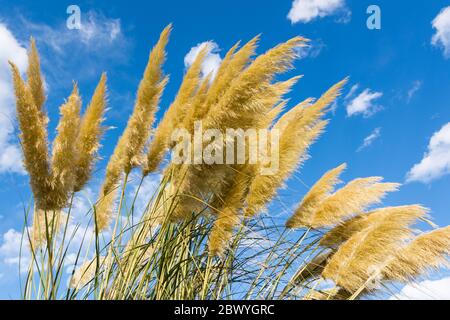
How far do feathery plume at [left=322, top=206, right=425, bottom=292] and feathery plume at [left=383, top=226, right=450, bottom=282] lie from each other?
0.13 m

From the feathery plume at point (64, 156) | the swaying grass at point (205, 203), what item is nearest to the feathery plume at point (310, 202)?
the swaying grass at point (205, 203)

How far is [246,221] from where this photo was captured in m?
3.24

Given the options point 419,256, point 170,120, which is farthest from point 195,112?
point 419,256

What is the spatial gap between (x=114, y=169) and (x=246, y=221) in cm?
88

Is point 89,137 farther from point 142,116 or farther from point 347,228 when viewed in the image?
point 347,228

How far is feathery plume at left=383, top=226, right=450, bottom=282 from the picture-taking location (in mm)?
3199

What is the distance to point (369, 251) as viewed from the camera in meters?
2.93

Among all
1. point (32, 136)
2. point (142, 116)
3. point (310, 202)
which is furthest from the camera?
→ point (310, 202)

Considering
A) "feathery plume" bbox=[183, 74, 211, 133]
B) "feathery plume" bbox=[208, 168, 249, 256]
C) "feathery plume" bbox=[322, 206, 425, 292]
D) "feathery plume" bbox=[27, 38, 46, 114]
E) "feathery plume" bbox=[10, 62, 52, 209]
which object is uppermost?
"feathery plume" bbox=[27, 38, 46, 114]

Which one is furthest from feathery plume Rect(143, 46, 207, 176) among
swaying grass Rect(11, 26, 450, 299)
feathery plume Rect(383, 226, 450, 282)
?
feathery plume Rect(383, 226, 450, 282)

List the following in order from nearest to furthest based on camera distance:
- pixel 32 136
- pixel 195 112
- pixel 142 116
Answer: pixel 32 136, pixel 195 112, pixel 142 116

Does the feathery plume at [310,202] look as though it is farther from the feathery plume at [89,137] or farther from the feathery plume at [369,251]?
the feathery plume at [89,137]

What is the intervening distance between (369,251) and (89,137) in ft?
5.62

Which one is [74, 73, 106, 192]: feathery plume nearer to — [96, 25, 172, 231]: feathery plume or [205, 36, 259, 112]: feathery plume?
[96, 25, 172, 231]: feathery plume
